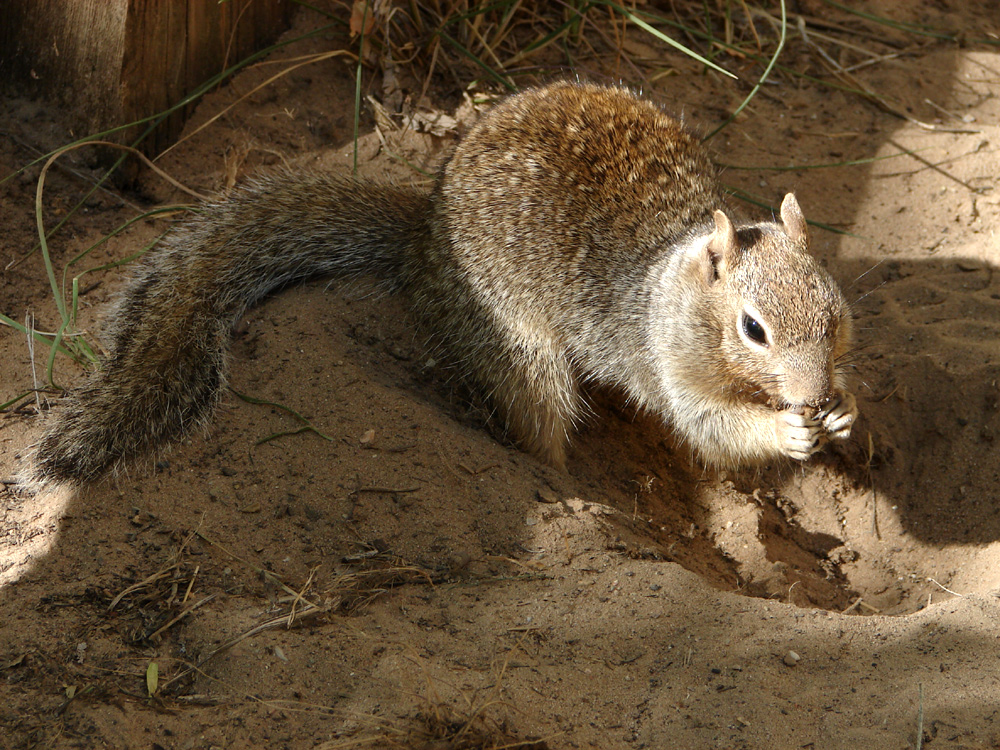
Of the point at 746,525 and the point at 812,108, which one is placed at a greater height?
the point at 812,108

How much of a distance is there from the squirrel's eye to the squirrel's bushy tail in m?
1.61

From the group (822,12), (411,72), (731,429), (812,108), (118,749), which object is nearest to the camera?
(118,749)

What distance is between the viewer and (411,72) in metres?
5.13

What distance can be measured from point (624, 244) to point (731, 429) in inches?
37.1

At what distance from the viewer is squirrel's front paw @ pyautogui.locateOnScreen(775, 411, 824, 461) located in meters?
3.46

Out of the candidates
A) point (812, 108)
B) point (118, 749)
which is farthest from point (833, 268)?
point (118, 749)

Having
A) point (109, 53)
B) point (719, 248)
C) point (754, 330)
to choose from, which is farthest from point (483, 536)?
point (109, 53)

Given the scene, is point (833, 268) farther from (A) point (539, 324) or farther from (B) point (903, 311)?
(A) point (539, 324)

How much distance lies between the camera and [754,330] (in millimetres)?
3322

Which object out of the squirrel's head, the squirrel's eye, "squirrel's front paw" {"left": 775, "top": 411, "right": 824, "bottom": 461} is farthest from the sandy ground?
the squirrel's eye

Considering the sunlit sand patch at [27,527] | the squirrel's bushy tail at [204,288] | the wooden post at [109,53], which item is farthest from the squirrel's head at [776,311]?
the wooden post at [109,53]

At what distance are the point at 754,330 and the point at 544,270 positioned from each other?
1.04m

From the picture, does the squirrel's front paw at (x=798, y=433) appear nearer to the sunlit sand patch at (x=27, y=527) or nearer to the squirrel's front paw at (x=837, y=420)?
the squirrel's front paw at (x=837, y=420)

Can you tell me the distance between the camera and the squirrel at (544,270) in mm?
3545
